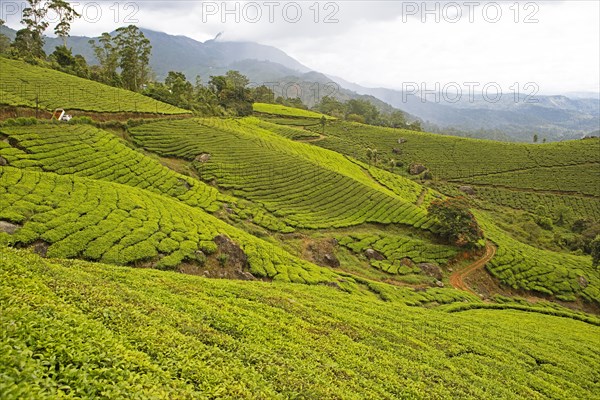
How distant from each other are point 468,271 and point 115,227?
3566 centimetres

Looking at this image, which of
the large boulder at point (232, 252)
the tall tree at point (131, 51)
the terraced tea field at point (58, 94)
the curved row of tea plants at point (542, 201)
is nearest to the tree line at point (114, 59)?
the tall tree at point (131, 51)

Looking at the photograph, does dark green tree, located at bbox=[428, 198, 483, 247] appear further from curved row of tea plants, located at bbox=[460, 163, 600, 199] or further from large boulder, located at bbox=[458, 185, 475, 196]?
curved row of tea plants, located at bbox=[460, 163, 600, 199]

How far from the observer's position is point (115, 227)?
19547mm

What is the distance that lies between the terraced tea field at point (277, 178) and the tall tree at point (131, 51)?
104 feet

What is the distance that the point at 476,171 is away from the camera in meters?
83.4

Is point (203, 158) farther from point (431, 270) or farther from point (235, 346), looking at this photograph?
point (235, 346)

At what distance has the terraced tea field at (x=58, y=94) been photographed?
1563 inches

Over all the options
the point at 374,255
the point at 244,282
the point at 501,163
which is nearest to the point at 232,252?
the point at 244,282

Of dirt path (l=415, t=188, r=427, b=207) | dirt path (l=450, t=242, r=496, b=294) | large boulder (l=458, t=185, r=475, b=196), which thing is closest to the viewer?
dirt path (l=450, t=242, r=496, b=294)

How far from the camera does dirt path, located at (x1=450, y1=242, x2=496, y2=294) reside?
34.9m

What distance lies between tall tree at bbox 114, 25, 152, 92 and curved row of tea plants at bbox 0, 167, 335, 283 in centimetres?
6123

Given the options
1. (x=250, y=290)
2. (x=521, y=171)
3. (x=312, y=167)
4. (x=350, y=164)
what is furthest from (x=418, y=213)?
(x=521, y=171)

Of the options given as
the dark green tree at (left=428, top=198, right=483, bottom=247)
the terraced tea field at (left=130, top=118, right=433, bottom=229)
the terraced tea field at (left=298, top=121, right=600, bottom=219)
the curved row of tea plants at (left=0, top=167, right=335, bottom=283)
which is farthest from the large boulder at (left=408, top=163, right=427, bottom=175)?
the curved row of tea plants at (left=0, top=167, right=335, bottom=283)

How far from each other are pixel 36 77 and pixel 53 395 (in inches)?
2304
